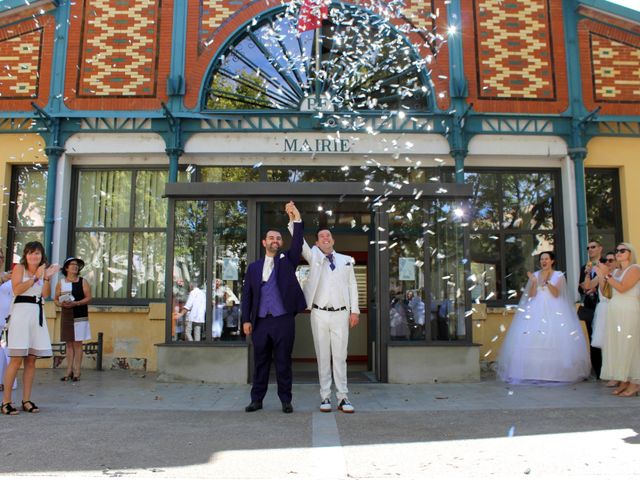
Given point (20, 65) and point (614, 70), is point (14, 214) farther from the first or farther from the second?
point (614, 70)

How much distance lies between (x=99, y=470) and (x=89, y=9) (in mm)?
9483

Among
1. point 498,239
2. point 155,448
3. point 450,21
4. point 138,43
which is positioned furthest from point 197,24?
point 155,448

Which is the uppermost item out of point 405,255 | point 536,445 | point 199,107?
point 199,107

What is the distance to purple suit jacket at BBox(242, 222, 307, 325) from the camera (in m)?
6.22

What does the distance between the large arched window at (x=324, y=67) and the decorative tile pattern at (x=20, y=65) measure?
10.6 feet

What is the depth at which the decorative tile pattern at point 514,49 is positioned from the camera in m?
10.6

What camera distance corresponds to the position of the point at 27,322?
19.8 feet

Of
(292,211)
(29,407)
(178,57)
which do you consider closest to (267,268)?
(292,211)

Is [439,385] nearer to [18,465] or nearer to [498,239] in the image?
[498,239]

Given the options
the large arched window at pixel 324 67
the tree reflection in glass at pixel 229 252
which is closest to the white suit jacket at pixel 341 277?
the tree reflection in glass at pixel 229 252

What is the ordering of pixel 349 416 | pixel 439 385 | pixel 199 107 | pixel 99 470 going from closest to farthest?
pixel 99 470, pixel 349 416, pixel 439 385, pixel 199 107

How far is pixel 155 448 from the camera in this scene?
14.8 feet

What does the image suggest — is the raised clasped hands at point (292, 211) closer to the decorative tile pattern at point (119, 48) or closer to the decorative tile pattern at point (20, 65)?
the decorative tile pattern at point (119, 48)

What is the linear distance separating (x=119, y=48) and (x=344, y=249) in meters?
5.68
